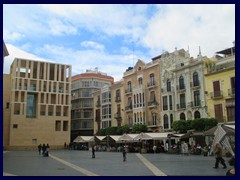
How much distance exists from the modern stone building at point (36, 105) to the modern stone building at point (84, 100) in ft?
27.8

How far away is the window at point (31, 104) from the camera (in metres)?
59.5

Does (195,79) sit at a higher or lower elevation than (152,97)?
higher

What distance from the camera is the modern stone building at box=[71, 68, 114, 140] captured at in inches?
2781

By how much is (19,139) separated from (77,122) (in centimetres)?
1863

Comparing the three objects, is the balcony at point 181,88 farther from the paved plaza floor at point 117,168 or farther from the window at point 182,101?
the paved plaza floor at point 117,168

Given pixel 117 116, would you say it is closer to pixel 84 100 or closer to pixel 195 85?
pixel 84 100

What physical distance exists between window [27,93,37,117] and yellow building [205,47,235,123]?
36.4 meters

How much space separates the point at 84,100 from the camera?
72.4 m

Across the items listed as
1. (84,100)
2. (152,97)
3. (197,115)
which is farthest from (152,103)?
(84,100)

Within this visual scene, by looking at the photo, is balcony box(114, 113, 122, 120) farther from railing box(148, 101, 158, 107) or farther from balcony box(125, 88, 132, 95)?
railing box(148, 101, 158, 107)

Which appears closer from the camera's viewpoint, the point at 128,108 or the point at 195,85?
the point at 195,85

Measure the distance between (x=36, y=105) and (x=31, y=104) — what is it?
1.03 metres

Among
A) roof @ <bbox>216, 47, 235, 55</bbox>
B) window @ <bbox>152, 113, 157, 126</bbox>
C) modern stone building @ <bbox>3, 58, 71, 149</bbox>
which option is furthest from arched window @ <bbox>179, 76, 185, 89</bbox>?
modern stone building @ <bbox>3, 58, 71, 149</bbox>

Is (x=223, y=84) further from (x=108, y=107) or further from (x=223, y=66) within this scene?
(x=108, y=107)
